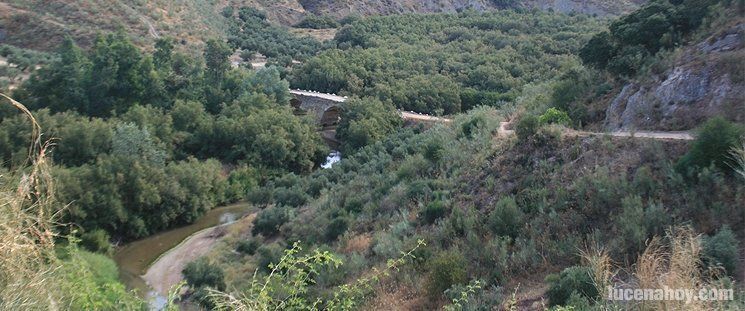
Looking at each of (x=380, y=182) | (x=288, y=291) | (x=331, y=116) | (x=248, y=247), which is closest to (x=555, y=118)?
(x=380, y=182)

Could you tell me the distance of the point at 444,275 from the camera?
47.8ft

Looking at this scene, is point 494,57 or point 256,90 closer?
point 256,90

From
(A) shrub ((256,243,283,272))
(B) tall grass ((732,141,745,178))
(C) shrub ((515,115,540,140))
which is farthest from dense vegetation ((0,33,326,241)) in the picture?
(B) tall grass ((732,141,745,178))

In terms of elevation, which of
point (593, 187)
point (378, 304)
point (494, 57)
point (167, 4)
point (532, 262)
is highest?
point (593, 187)

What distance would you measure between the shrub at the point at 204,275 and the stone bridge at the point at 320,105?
2902cm

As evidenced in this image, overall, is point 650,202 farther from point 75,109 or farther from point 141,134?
point 75,109

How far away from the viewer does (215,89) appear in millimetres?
48750

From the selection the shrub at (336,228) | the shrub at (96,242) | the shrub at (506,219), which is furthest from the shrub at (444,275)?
the shrub at (96,242)

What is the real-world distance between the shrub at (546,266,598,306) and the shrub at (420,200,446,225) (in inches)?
339

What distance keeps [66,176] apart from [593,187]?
24.6m

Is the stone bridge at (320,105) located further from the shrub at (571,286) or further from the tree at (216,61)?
the shrub at (571,286)

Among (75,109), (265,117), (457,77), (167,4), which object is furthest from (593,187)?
(167,4)

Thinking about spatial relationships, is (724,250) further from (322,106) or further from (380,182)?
(322,106)

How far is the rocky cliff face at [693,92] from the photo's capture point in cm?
1814
